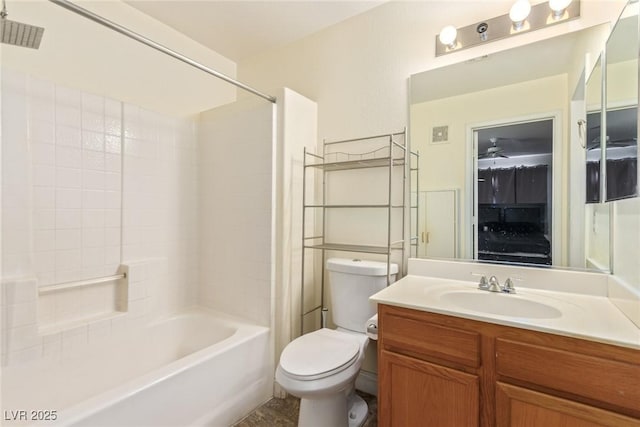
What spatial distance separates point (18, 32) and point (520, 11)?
230cm

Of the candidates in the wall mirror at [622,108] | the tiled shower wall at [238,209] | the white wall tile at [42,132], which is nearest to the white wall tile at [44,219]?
the white wall tile at [42,132]

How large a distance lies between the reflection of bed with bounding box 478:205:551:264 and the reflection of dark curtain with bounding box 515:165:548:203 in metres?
0.05

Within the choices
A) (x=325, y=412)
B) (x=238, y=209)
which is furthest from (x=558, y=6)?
(x=325, y=412)

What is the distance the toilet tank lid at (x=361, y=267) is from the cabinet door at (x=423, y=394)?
49 centimetres

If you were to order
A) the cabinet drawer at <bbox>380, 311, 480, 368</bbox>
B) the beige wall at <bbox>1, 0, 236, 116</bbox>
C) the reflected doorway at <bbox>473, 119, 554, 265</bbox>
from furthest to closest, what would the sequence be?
1. the beige wall at <bbox>1, 0, 236, 116</bbox>
2. the reflected doorway at <bbox>473, 119, 554, 265</bbox>
3. the cabinet drawer at <bbox>380, 311, 480, 368</bbox>

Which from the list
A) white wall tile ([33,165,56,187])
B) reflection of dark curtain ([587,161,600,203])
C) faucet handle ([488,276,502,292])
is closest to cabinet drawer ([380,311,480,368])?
faucet handle ([488,276,502,292])

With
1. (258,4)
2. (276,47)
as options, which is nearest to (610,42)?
(258,4)

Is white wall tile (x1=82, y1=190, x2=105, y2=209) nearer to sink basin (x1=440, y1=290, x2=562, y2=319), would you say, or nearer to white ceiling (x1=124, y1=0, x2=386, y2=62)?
white ceiling (x1=124, y1=0, x2=386, y2=62)

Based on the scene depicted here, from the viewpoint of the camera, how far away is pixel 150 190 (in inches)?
83.0

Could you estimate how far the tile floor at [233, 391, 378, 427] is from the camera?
167 centimetres

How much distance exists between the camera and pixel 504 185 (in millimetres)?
1539

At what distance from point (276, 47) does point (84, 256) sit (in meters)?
2.04

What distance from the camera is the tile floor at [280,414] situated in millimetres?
1669

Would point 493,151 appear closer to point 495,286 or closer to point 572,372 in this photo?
point 495,286
